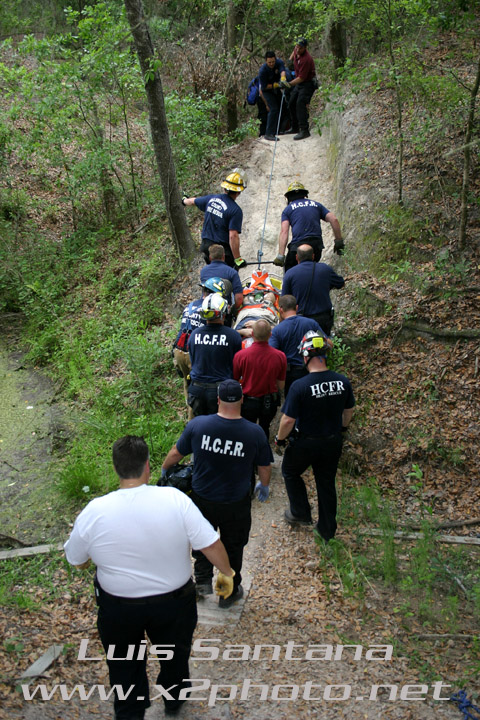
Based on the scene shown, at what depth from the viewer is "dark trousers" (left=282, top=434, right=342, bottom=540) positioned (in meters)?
5.08

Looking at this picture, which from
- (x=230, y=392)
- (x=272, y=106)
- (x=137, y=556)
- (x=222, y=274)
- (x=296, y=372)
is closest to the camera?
(x=137, y=556)

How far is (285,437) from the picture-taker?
523 cm

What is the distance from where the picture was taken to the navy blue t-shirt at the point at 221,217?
8.34 metres

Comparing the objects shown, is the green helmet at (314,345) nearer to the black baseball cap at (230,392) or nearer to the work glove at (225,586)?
the black baseball cap at (230,392)

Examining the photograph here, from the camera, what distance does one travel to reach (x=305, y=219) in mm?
8078

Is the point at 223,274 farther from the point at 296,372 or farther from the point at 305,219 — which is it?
the point at 305,219

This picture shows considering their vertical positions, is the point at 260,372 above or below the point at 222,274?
below

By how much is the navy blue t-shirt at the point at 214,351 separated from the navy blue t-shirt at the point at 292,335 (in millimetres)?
526

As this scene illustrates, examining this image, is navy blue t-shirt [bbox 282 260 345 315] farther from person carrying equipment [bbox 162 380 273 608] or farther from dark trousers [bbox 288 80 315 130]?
dark trousers [bbox 288 80 315 130]

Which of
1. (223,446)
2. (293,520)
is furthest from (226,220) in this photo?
(223,446)

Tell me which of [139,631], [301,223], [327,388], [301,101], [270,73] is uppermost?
[270,73]

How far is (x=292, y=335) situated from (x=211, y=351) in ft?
3.21

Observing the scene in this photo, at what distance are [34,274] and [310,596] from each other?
1003 cm

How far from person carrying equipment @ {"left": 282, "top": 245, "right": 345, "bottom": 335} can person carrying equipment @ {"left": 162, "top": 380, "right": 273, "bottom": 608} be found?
2.97 meters
